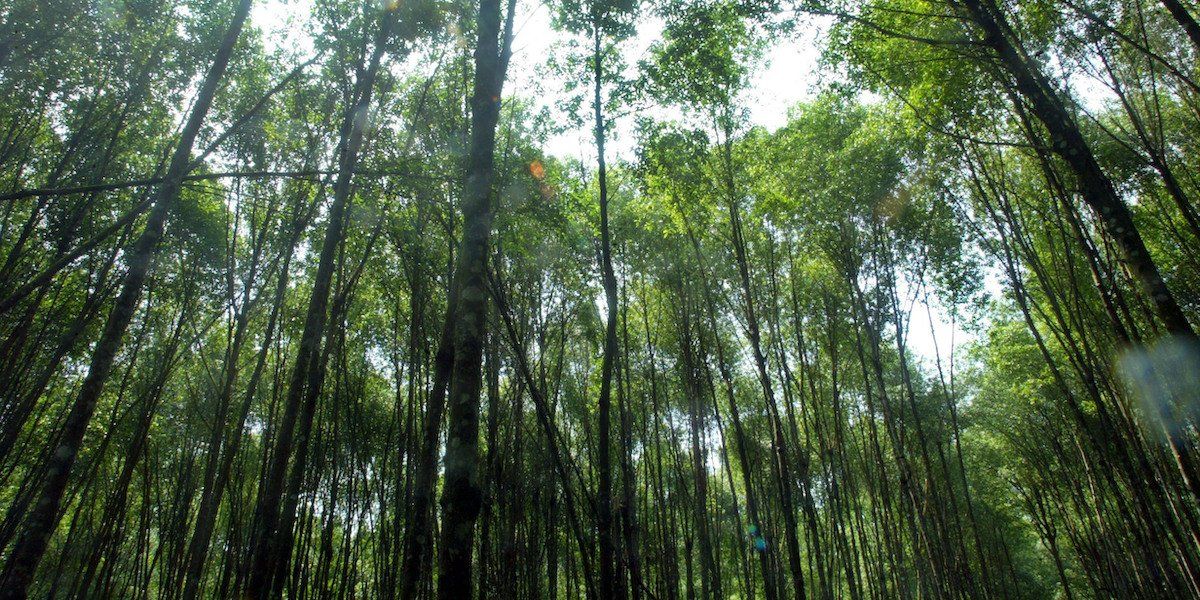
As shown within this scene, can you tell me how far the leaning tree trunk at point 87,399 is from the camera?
3006mm

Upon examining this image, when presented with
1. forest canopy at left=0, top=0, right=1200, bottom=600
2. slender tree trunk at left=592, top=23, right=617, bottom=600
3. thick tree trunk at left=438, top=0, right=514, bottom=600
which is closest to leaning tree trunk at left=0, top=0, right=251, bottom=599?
forest canopy at left=0, top=0, right=1200, bottom=600

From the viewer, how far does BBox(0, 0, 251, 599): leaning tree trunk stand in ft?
9.86

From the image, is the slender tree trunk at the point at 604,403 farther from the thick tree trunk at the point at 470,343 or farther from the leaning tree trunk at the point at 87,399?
the leaning tree trunk at the point at 87,399

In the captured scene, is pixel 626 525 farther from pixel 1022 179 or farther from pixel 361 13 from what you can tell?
pixel 1022 179

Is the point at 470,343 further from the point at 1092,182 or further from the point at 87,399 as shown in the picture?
the point at 1092,182

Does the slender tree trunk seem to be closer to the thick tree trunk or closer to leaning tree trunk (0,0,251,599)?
the thick tree trunk

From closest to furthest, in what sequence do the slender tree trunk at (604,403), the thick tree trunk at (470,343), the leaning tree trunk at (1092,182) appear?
the thick tree trunk at (470,343), the leaning tree trunk at (1092,182), the slender tree trunk at (604,403)

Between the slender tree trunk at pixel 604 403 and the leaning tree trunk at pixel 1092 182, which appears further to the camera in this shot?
the slender tree trunk at pixel 604 403

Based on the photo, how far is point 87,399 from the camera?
131 inches

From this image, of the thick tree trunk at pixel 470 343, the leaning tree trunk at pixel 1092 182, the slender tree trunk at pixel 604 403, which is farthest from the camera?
the slender tree trunk at pixel 604 403

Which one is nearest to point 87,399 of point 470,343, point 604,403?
point 470,343

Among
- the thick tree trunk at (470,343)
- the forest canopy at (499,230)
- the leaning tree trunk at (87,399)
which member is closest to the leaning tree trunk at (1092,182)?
the forest canopy at (499,230)

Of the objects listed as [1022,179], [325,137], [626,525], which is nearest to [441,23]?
[325,137]

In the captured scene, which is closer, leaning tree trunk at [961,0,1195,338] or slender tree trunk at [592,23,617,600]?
leaning tree trunk at [961,0,1195,338]
